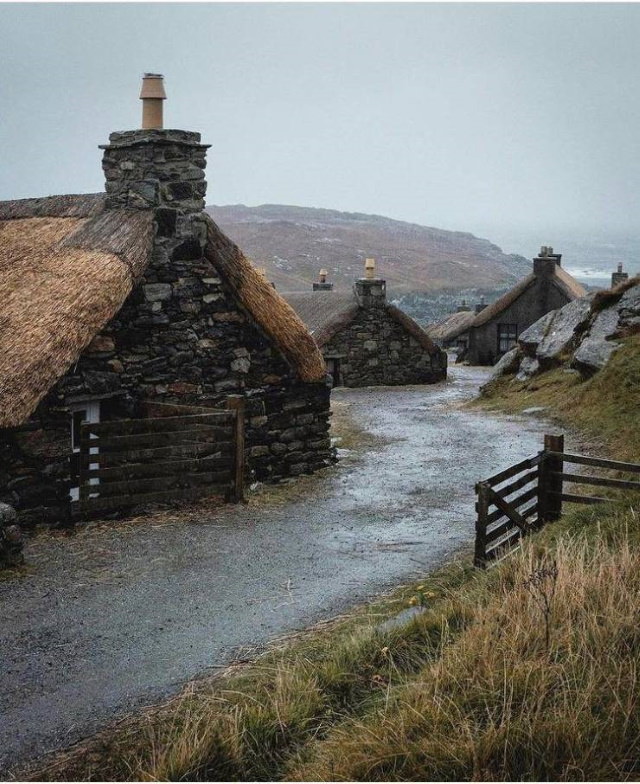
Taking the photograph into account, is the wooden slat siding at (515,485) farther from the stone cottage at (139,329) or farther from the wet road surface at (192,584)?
the stone cottage at (139,329)

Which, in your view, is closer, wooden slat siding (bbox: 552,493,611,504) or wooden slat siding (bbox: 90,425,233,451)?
wooden slat siding (bbox: 552,493,611,504)

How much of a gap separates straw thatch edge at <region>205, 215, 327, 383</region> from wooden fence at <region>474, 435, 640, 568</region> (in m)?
5.48

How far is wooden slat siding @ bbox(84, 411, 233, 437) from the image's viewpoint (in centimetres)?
1295

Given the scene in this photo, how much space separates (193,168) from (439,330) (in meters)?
43.0

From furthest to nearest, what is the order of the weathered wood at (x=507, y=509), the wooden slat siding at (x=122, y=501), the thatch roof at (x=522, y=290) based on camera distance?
the thatch roof at (x=522, y=290) < the wooden slat siding at (x=122, y=501) < the weathered wood at (x=507, y=509)

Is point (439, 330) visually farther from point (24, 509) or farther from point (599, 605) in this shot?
point (599, 605)

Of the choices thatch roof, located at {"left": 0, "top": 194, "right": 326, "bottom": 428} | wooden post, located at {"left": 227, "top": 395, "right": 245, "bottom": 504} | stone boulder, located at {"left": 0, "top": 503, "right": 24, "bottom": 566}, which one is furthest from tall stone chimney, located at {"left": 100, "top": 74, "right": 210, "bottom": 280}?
stone boulder, located at {"left": 0, "top": 503, "right": 24, "bottom": 566}

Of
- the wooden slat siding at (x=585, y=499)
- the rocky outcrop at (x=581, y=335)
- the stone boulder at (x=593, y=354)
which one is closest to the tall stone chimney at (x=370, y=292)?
the rocky outcrop at (x=581, y=335)

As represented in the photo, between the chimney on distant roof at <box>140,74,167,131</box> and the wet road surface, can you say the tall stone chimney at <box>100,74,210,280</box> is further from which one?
the wet road surface

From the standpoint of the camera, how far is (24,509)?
1265 centimetres

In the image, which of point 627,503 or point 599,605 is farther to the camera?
point 627,503

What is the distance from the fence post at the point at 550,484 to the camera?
11.4 meters

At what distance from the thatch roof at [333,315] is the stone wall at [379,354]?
185 millimetres

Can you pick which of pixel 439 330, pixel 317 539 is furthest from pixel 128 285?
pixel 439 330
